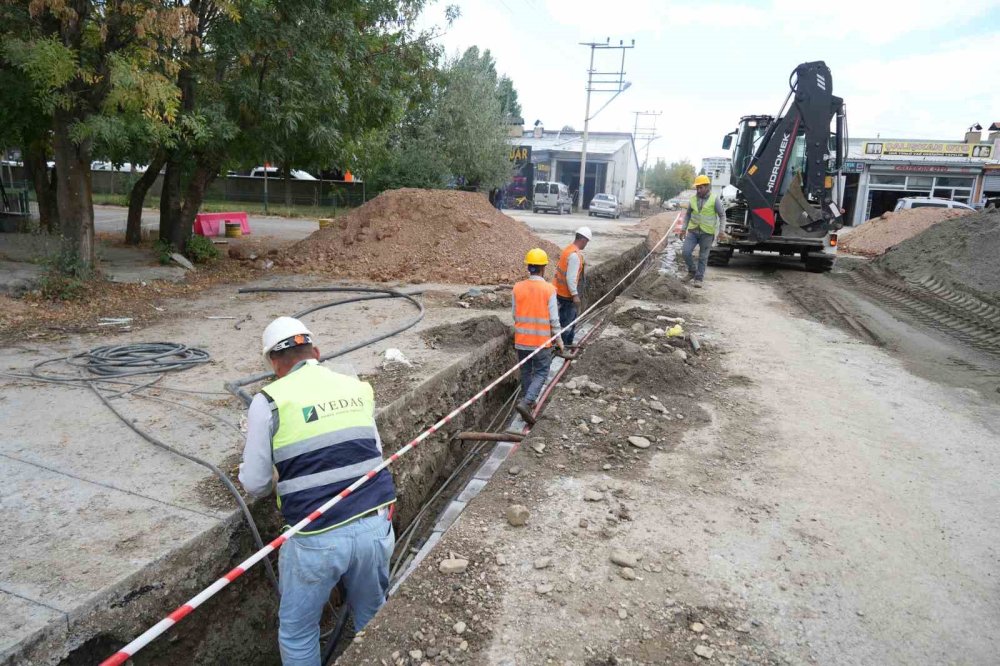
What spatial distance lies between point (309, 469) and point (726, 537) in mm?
2617

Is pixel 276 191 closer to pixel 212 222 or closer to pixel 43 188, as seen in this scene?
pixel 212 222

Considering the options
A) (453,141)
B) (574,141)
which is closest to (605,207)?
(453,141)

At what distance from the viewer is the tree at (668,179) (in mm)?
70406

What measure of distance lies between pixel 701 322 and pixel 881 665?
701cm

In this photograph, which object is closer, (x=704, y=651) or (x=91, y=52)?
(x=704, y=651)

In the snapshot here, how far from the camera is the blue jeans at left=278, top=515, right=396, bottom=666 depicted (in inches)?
117

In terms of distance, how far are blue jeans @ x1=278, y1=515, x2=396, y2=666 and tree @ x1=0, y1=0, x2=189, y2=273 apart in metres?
6.34

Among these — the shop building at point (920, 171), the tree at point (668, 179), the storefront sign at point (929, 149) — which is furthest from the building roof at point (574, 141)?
the storefront sign at point (929, 149)

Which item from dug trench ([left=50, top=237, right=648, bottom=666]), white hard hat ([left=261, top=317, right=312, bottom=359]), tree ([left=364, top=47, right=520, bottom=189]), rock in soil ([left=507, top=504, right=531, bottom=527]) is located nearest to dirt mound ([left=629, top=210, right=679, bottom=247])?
tree ([left=364, top=47, right=520, bottom=189])

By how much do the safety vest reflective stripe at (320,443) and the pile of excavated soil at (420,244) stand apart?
879cm

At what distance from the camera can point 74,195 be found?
9125mm

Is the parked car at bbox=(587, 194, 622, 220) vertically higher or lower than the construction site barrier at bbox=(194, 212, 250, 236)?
higher

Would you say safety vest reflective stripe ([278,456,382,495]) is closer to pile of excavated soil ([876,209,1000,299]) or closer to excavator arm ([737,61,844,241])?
pile of excavated soil ([876,209,1000,299])

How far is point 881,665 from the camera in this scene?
9.84ft
